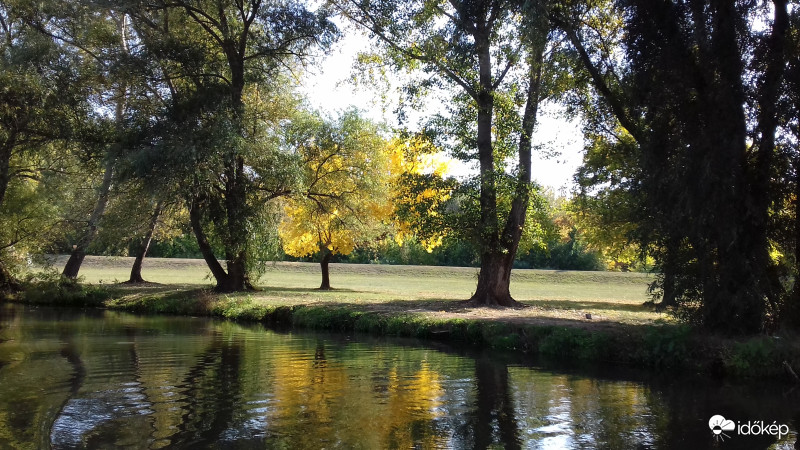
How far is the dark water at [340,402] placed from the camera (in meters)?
9.32

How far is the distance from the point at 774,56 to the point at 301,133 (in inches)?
870

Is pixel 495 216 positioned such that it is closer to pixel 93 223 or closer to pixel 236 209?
pixel 236 209

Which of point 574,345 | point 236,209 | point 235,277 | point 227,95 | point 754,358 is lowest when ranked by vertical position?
point 574,345

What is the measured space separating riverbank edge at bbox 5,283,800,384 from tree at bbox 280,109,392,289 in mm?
6718

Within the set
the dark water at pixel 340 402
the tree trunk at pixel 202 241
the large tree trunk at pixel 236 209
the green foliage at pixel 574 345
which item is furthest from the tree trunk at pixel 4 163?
the green foliage at pixel 574 345

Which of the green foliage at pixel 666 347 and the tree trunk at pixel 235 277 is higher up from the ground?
the tree trunk at pixel 235 277

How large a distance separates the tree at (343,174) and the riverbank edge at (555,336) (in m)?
6.72

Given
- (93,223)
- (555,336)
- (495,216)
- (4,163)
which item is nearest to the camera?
(555,336)

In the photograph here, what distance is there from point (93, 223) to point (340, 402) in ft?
75.1

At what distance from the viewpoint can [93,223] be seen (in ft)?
98.5

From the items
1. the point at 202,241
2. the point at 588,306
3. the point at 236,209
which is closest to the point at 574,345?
the point at 588,306

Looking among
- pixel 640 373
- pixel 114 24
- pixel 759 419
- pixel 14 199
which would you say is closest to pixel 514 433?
pixel 759 419

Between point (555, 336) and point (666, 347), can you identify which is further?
point (555, 336)

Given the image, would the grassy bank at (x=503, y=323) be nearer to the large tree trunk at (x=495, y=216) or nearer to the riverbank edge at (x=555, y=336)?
the riverbank edge at (x=555, y=336)
